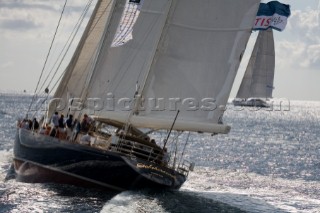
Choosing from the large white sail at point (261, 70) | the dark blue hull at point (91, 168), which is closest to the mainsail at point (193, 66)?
the dark blue hull at point (91, 168)

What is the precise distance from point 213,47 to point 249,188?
13.1 meters

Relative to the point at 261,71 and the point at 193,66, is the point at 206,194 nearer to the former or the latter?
the point at 193,66

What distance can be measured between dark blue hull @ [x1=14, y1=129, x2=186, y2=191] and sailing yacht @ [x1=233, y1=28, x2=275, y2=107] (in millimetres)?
44814

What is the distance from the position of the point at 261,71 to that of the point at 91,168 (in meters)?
Answer: 49.2

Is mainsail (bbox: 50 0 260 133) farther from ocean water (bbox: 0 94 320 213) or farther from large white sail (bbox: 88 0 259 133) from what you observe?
Answer: ocean water (bbox: 0 94 320 213)

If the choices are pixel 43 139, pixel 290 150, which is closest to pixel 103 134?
pixel 43 139

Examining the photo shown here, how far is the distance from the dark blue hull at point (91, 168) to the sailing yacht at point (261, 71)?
44814mm

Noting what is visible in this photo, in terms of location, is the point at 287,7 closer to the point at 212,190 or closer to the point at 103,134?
the point at 212,190

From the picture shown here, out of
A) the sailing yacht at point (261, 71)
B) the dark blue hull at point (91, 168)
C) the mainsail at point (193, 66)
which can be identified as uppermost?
the sailing yacht at point (261, 71)

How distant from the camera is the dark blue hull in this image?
28344 millimetres

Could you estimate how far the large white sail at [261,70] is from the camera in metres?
74.8

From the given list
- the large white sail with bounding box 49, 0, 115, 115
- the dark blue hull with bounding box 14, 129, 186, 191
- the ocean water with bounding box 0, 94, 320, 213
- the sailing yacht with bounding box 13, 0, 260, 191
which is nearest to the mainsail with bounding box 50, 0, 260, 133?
the sailing yacht with bounding box 13, 0, 260, 191

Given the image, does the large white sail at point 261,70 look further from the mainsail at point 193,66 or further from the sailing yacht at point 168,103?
the mainsail at point 193,66

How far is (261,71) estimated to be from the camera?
7581 centimetres
